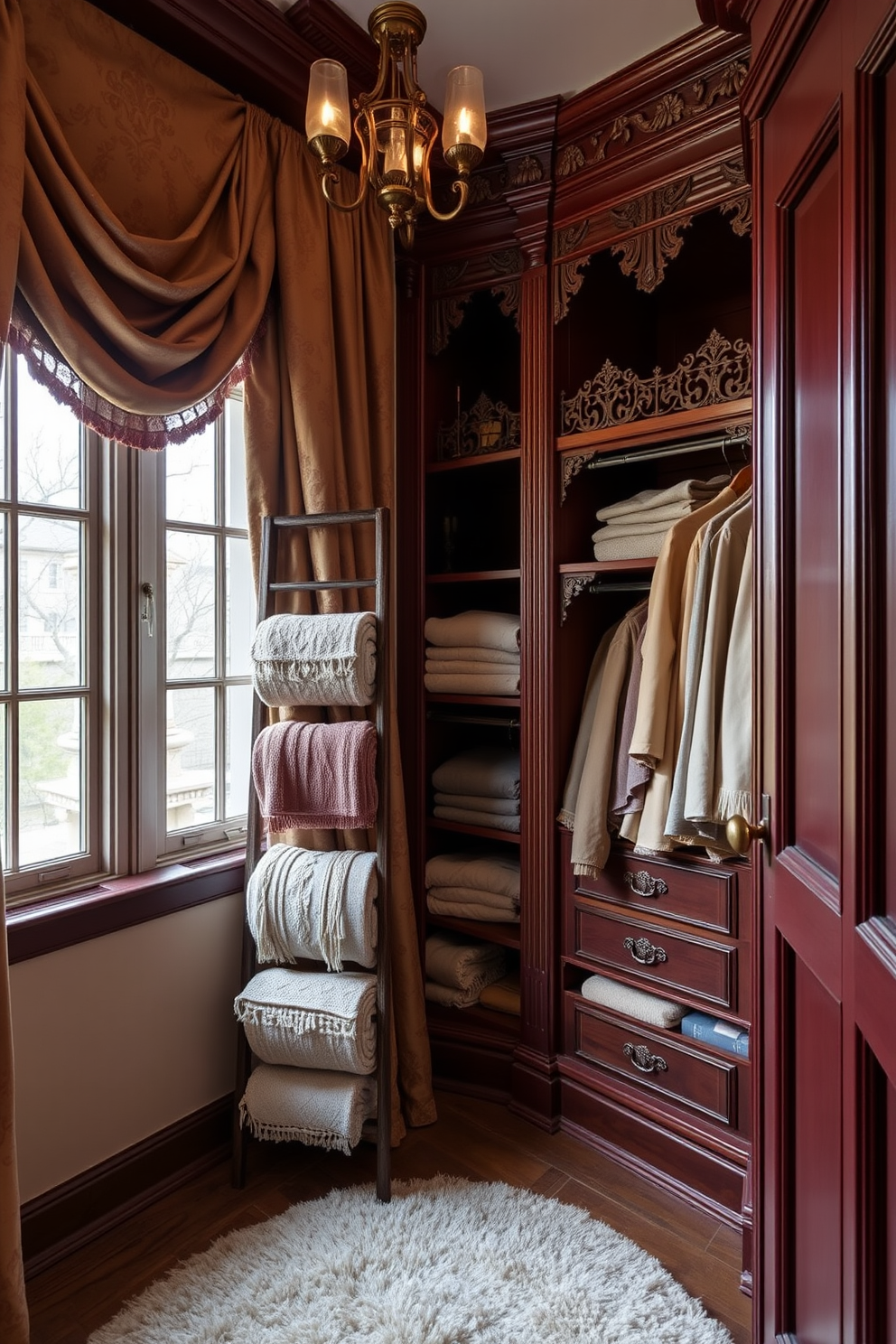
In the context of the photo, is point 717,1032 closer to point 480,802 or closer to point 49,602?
point 480,802

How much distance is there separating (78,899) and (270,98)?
1965 mm

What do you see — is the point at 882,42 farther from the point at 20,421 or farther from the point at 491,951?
the point at 491,951

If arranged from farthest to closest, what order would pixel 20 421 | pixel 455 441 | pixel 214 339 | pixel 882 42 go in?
pixel 455 441
pixel 214 339
pixel 20 421
pixel 882 42

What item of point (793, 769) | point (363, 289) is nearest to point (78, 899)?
point (793, 769)

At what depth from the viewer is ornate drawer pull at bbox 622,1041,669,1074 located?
2047 millimetres

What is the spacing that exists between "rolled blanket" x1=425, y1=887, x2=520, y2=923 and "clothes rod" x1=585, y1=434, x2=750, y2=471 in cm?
129

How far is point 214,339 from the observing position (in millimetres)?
1896

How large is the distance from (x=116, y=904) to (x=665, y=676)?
1.36m

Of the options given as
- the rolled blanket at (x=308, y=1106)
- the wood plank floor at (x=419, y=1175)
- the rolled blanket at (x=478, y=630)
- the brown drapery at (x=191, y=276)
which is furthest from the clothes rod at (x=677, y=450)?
the wood plank floor at (x=419, y=1175)

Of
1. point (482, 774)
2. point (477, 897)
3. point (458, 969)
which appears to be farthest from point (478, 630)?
point (458, 969)

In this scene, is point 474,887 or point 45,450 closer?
point 45,450

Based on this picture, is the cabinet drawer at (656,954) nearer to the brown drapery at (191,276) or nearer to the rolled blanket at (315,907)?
the brown drapery at (191,276)

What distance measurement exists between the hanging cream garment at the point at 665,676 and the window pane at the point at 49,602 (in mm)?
1325

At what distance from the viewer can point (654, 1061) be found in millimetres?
2059
